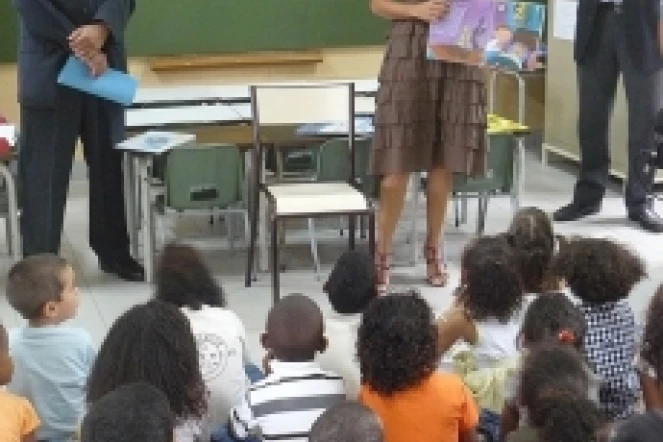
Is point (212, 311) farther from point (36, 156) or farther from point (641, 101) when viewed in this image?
point (641, 101)

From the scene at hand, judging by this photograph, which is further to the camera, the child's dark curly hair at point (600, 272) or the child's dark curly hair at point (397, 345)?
the child's dark curly hair at point (600, 272)

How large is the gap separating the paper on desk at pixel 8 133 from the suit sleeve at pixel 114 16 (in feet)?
2.01

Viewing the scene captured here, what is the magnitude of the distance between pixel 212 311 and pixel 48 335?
428 millimetres

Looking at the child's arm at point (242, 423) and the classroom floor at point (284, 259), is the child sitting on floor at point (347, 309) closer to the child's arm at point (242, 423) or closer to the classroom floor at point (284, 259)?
the child's arm at point (242, 423)

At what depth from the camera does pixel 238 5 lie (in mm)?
7152

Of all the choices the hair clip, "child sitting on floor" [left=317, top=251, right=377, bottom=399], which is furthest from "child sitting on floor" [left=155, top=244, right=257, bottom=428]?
the hair clip

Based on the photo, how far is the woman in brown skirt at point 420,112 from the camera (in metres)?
4.28

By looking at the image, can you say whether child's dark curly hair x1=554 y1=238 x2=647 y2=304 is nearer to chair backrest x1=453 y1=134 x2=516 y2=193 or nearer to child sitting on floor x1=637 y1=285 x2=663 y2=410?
child sitting on floor x1=637 y1=285 x2=663 y2=410

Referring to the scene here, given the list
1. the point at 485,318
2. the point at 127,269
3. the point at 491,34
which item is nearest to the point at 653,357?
the point at 485,318

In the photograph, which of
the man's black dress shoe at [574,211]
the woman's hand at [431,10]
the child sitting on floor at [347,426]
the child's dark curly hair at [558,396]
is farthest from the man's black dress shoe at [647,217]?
the child sitting on floor at [347,426]

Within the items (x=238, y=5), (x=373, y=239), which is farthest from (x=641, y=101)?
(x=238, y=5)

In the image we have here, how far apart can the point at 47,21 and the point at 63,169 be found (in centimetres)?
62

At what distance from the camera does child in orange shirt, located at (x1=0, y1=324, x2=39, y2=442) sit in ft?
7.39

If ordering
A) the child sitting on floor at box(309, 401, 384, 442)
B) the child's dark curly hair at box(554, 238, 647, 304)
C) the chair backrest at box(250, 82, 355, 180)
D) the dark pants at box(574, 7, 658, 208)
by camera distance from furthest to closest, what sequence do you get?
the dark pants at box(574, 7, 658, 208), the chair backrest at box(250, 82, 355, 180), the child's dark curly hair at box(554, 238, 647, 304), the child sitting on floor at box(309, 401, 384, 442)
